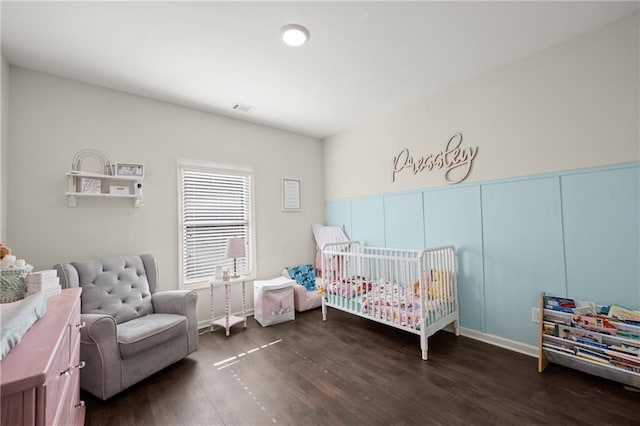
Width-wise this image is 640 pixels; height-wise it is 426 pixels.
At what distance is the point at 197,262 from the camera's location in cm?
319

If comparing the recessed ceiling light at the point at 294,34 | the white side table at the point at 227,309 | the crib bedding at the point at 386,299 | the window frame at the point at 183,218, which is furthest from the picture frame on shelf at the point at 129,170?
the crib bedding at the point at 386,299

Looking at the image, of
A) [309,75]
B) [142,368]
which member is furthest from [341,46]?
[142,368]

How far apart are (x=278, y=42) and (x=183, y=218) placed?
2.09 metres

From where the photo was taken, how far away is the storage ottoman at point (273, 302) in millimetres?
3137

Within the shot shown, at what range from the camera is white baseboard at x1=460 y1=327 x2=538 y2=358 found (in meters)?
2.31

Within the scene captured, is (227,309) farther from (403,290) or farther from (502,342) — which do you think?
(502,342)

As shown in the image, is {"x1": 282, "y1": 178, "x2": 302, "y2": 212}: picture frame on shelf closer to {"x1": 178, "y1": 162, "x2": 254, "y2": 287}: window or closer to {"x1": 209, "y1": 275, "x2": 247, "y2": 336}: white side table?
{"x1": 178, "y1": 162, "x2": 254, "y2": 287}: window

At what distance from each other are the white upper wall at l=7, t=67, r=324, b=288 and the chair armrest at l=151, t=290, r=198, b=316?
1.73ft

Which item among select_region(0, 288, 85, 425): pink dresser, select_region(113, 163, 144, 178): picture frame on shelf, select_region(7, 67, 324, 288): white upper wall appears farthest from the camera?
select_region(113, 163, 144, 178): picture frame on shelf

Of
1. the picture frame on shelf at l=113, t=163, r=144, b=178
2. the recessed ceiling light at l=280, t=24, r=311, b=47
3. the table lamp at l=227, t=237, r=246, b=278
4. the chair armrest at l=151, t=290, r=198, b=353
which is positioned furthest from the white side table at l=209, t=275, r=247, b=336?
the recessed ceiling light at l=280, t=24, r=311, b=47

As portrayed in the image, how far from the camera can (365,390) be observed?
1910 mm

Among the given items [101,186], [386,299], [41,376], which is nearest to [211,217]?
[101,186]

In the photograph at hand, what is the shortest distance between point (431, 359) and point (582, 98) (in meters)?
2.37

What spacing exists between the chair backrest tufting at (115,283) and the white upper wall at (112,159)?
26 cm
